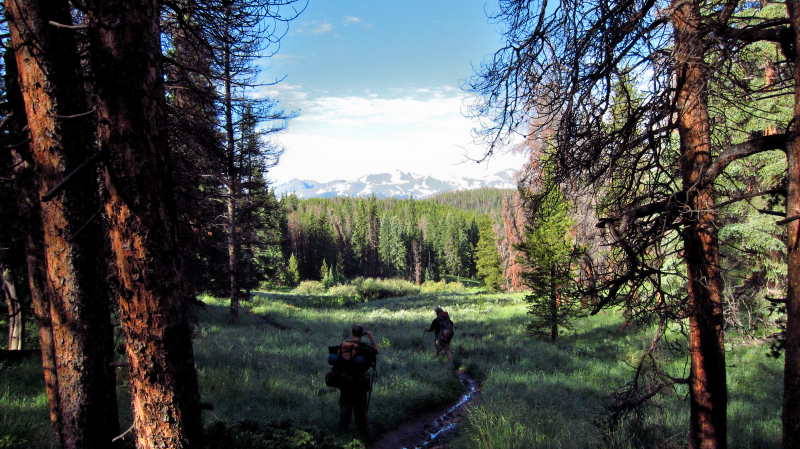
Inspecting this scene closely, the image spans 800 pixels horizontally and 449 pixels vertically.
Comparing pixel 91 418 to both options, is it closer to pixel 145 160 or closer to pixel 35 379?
pixel 145 160

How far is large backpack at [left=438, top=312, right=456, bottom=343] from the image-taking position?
11977mm

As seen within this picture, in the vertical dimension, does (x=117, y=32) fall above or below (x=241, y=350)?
above

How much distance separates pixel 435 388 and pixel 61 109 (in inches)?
336

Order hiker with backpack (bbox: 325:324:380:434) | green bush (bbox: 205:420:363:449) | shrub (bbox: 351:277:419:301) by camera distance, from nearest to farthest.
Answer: green bush (bbox: 205:420:363:449) < hiker with backpack (bbox: 325:324:380:434) < shrub (bbox: 351:277:419:301)

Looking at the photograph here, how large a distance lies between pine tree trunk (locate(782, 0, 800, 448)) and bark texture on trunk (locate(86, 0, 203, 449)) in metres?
4.48

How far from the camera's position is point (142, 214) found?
270 centimetres

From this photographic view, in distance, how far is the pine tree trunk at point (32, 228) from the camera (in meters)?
4.38

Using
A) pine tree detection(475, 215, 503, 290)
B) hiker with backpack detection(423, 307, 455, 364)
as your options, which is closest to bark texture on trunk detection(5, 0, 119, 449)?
hiker with backpack detection(423, 307, 455, 364)

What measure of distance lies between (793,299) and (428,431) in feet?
20.2

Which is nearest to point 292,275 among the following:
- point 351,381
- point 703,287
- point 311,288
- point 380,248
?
point 311,288

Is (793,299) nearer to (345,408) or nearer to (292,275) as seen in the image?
(345,408)

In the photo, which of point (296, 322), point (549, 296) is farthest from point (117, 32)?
point (296, 322)

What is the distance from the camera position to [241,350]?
1091 centimetres

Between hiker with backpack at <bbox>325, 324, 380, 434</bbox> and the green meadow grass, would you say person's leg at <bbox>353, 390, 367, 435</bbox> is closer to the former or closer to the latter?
hiker with backpack at <bbox>325, 324, 380, 434</bbox>
